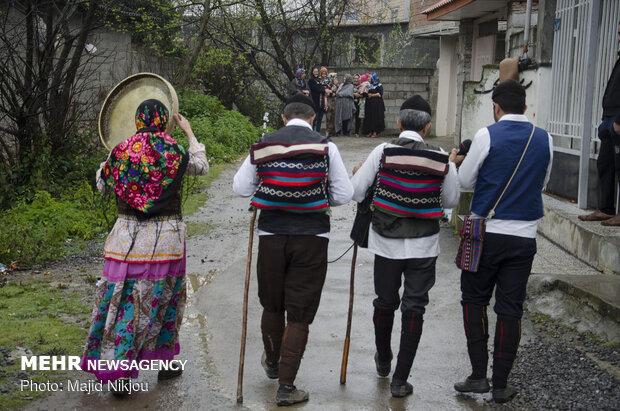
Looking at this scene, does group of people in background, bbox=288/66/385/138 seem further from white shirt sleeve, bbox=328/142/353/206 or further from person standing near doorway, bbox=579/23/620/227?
white shirt sleeve, bbox=328/142/353/206

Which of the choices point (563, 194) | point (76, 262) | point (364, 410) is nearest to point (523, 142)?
point (364, 410)

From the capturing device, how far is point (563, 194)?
31.7ft

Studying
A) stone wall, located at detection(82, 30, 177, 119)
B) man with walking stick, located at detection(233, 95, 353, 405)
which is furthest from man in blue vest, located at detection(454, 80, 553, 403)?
stone wall, located at detection(82, 30, 177, 119)

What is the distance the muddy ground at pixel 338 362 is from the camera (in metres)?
5.30

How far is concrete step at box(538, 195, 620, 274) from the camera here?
7309 millimetres

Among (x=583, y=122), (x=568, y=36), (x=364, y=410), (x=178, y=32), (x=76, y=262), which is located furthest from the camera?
(x=178, y=32)

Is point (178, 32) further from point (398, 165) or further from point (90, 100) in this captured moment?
point (398, 165)

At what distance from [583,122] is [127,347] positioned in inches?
215

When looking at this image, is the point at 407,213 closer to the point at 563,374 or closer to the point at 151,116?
the point at 563,374

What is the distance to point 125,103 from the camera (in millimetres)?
6270

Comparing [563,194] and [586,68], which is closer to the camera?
[586,68]

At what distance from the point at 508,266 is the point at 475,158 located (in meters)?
0.72

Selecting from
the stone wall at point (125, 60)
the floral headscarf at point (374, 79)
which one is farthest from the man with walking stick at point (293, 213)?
the floral headscarf at point (374, 79)

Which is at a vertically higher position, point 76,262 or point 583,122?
point 583,122
